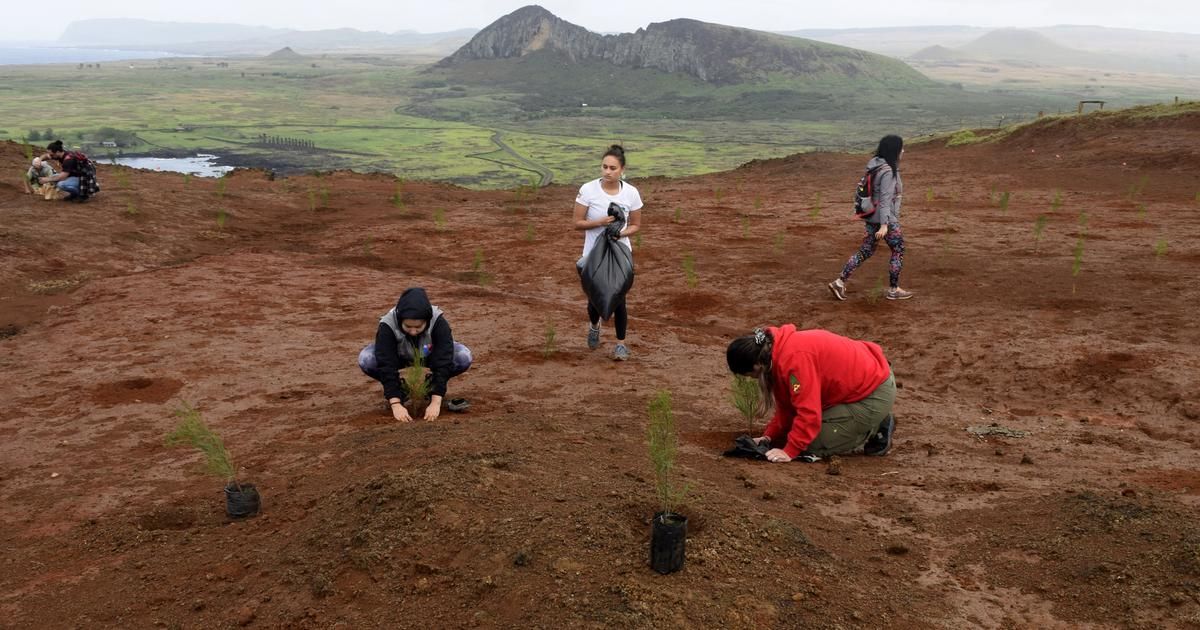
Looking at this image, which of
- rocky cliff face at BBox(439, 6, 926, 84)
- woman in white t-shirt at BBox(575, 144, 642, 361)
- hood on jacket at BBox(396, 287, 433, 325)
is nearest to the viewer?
hood on jacket at BBox(396, 287, 433, 325)

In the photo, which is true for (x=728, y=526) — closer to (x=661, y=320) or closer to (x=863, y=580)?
(x=863, y=580)

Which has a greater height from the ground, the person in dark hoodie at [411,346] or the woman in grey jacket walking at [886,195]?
the woman in grey jacket walking at [886,195]

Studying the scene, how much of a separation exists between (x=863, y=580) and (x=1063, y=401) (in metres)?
4.25

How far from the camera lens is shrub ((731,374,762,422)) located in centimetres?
525

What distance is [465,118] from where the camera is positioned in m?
94.7

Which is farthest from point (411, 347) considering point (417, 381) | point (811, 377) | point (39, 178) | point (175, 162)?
point (175, 162)

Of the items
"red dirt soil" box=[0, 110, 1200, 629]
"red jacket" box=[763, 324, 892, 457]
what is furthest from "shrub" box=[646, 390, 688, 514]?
"red jacket" box=[763, 324, 892, 457]

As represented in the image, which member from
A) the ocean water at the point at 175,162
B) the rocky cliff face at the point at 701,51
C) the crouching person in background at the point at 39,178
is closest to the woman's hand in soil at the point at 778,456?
the crouching person in background at the point at 39,178

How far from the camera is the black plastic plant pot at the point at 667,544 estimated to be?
10.1 ft

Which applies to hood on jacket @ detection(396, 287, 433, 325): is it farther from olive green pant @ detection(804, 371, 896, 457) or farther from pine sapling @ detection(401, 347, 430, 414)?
olive green pant @ detection(804, 371, 896, 457)

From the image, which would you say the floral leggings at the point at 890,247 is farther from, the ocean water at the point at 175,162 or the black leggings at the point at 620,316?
the ocean water at the point at 175,162

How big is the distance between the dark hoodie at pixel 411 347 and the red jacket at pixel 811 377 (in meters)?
2.25

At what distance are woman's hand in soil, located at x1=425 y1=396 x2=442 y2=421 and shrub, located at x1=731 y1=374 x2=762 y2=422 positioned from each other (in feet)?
6.83

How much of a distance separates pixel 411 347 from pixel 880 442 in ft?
10.8
